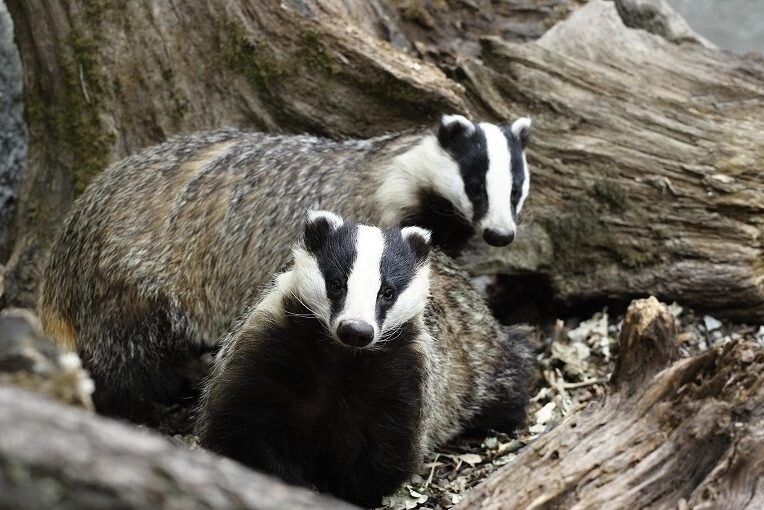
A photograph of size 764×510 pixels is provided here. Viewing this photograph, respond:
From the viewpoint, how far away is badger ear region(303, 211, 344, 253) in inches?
138

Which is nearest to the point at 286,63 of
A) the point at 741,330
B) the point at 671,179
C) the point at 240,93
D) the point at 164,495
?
the point at 240,93

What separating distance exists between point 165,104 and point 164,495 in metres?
3.70

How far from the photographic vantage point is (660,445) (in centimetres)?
276

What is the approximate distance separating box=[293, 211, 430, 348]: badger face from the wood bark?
1.48 m

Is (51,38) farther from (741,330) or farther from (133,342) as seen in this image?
(741,330)

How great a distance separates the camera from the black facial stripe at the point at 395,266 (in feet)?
11.1

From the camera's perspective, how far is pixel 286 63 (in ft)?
16.0

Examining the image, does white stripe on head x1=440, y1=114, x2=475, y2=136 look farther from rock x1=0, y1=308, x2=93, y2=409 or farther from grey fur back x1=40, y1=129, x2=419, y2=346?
rock x1=0, y1=308, x2=93, y2=409

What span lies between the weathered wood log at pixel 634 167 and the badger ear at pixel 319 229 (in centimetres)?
165

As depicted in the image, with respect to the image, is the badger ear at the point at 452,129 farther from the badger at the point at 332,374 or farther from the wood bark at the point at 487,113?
the badger at the point at 332,374

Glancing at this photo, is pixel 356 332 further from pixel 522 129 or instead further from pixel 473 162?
pixel 522 129

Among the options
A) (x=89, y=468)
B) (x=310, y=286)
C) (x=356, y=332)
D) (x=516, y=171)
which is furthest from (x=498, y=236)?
(x=89, y=468)

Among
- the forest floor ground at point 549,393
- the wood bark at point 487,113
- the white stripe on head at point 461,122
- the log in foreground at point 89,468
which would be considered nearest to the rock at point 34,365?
the log in foreground at point 89,468

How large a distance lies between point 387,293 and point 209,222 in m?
1.39
